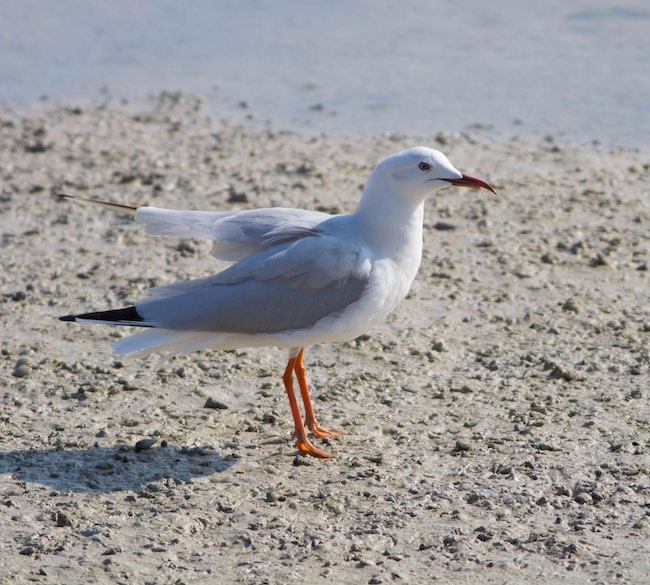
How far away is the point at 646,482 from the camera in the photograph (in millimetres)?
5379

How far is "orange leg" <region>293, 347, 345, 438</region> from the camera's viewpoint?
6.04 m

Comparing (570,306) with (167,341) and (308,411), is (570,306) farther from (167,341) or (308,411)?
(167,341)

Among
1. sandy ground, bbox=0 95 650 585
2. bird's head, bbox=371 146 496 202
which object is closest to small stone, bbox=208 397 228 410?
sandy ground, bbox=0 95 650 585

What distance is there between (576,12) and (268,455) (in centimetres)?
1103

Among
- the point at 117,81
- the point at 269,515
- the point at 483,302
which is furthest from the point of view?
the point at 117,81

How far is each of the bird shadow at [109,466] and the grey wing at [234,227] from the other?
1054 mm

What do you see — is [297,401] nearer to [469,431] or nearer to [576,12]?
[469,431]

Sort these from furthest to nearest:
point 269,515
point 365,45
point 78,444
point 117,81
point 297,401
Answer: point 365,45, point 117,81, point 297,401, point 78,444, point 269,515

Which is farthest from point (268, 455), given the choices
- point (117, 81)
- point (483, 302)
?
point (117, 81)

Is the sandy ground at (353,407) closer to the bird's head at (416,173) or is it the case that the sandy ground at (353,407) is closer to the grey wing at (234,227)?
the grey wing at (234,227)

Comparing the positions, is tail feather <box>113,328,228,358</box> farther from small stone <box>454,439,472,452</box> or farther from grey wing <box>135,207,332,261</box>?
small stone <box>454,439,472,452</box>

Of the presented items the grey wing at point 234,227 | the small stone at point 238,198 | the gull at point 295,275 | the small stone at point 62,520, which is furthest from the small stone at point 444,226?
the small stone at point 62,520

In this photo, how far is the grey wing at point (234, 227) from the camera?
18.7 feet

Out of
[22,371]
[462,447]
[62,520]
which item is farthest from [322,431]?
[22,371]
